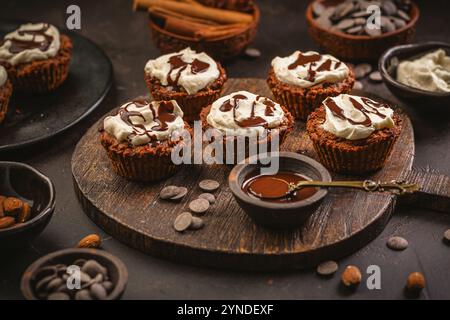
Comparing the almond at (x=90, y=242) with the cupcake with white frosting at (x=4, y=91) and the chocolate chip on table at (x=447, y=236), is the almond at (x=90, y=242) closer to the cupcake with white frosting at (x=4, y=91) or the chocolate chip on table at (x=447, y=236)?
the cupcake with white frosting at (x=4, y=91)

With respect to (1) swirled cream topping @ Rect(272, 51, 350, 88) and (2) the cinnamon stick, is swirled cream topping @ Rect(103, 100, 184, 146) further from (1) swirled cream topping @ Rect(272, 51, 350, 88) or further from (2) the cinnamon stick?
(2) the cinnamon stick

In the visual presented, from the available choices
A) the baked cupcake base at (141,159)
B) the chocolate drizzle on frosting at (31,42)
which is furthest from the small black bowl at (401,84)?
the chocolate drizzle on frosting at (31,42)

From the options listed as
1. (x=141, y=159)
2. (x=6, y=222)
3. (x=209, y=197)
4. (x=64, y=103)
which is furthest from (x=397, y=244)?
(x=64, y=103)

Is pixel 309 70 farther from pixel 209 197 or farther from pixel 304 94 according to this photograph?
pixel 209 197

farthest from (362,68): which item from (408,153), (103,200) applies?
(103,200)
